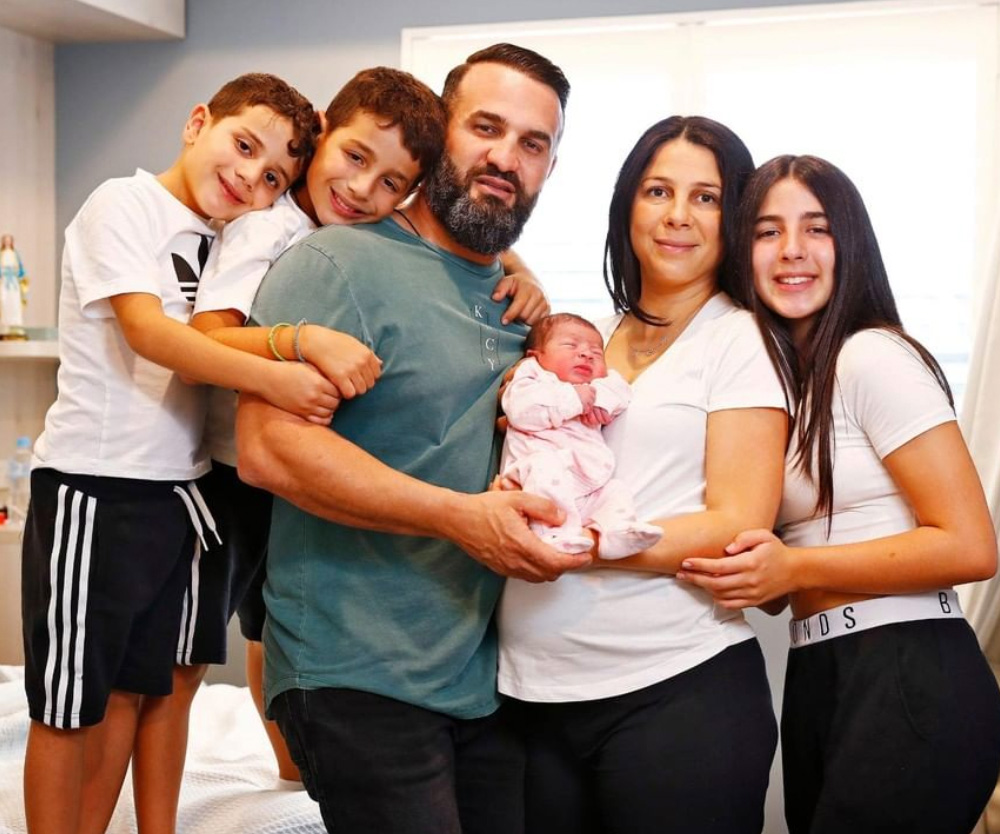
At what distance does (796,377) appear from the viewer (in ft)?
5.81

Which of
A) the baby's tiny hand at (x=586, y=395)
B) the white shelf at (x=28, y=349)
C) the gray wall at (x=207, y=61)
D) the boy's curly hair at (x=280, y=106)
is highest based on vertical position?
the gray wall at (x=207, y=61)

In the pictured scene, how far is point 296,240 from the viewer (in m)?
1.82

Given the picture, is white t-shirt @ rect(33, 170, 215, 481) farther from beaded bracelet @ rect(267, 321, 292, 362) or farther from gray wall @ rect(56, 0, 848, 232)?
gray wall @ rect(56, 0, 848, 232)

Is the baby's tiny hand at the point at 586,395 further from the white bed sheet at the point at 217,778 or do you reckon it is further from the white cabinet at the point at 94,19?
the white cabinet at the point at 94,19

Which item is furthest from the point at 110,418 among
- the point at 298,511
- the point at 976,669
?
the point at 976,669

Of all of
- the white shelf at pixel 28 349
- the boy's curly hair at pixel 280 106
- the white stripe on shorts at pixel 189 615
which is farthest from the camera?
the white shelf at pixel 28 349

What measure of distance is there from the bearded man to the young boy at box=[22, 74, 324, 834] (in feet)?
0.74

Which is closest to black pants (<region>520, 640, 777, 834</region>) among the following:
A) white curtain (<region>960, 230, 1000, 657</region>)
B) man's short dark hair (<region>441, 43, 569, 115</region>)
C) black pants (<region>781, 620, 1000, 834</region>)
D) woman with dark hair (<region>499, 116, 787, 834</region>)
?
woman with dark hair (<region>499, 116, 787, 834</region>)

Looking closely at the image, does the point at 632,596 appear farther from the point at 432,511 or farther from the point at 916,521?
the point at 916,521

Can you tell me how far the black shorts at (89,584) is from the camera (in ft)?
5.97

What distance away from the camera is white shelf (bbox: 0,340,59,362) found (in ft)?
12.3

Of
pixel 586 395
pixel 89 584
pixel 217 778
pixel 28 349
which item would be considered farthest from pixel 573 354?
pixel 28 349

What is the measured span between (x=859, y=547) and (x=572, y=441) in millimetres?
434

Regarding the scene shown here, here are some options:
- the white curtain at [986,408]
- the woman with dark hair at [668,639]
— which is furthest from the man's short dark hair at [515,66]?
the white curtain at [986,408]
